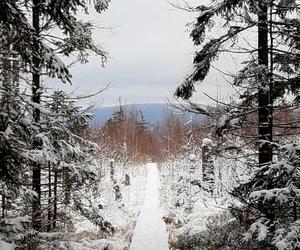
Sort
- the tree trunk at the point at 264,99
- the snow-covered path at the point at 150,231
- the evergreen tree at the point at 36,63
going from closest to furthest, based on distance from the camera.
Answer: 1. the evergreen tree at the point at 36,63
2. the tree trunk at the point at 264,99
3. the snow-covered path at the point at 150,231

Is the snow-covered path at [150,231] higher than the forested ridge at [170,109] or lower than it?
lower

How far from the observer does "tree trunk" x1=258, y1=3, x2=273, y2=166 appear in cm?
737

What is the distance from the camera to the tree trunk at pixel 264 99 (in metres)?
7.37

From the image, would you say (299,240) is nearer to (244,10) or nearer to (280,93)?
(280,93)

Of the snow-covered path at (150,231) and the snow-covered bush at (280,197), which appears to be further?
the snow-covered path at (150,231)

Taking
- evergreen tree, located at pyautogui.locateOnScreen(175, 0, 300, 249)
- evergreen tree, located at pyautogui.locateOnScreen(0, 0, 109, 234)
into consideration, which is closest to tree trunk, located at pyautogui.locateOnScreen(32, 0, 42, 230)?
evergreen tree, located at pyautogui.locateOnScreen(0, 0, 109, 234)

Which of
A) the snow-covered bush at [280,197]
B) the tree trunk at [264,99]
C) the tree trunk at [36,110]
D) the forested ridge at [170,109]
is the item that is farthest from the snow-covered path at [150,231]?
the snow-covered bush at [280,197]

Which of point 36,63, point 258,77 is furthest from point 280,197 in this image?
point 36,63

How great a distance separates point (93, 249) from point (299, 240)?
5506mm

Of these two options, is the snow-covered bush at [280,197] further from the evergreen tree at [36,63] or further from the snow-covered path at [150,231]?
the snow-covered path at [150,231]

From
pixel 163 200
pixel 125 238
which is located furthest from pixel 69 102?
pixel 163 200

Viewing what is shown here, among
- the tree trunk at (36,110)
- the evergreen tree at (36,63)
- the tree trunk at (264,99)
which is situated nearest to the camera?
the evergreen tree at (36,63)

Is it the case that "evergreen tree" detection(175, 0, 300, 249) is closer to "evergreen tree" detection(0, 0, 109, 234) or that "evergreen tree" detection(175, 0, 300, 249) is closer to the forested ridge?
the forested ridge

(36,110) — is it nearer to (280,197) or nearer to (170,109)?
(170,109)
